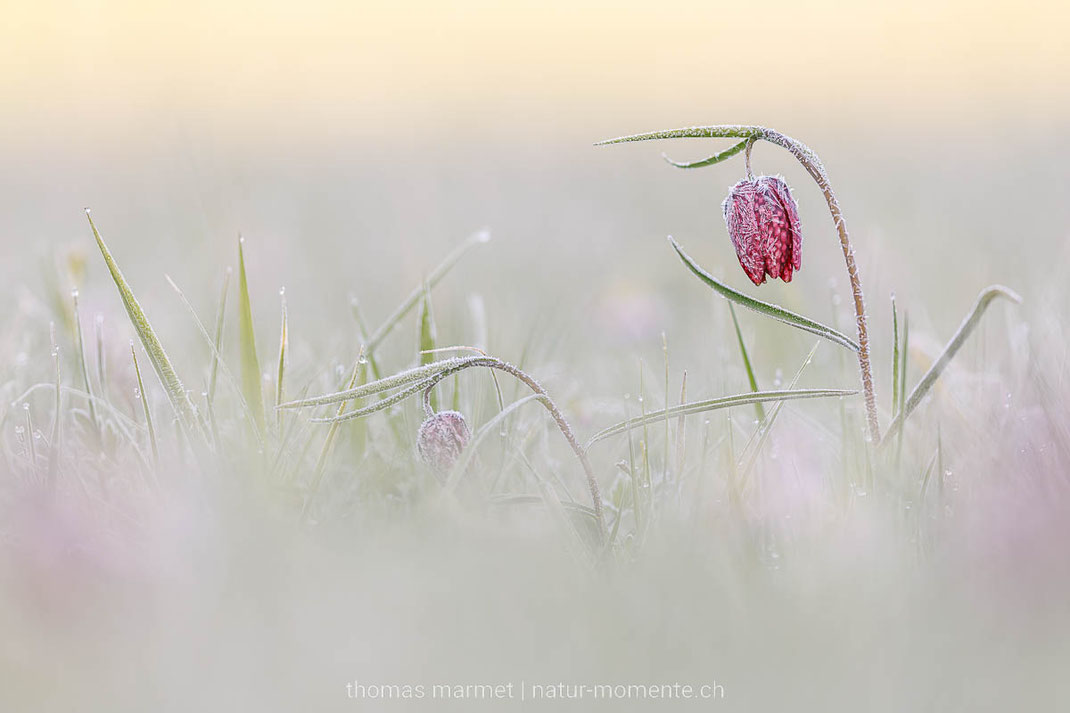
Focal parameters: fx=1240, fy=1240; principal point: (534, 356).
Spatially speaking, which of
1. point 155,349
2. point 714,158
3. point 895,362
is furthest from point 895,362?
point 155,349

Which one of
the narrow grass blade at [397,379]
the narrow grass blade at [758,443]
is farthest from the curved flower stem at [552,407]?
the narrow grass blade at [758,443]

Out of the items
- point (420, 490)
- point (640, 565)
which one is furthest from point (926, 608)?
point (420, 490)

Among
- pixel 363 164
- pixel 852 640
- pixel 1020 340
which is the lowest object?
pixel 852 640

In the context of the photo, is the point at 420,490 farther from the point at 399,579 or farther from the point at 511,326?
the point at 511,326

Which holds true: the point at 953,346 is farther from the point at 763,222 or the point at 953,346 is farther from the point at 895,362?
the point at 763,222

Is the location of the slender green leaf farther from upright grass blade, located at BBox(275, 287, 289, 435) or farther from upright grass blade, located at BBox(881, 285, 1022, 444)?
upright grass blade, located at BBox(275, 287, 289, 435)

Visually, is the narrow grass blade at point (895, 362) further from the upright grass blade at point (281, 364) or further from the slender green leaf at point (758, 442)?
the upright grass blade at point (281, 364)
